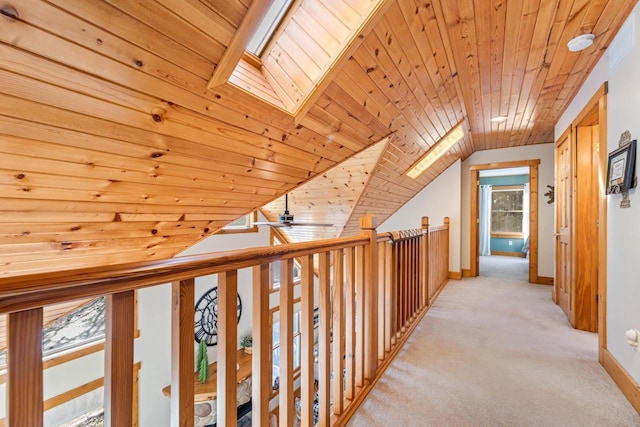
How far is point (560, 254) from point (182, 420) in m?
3.85

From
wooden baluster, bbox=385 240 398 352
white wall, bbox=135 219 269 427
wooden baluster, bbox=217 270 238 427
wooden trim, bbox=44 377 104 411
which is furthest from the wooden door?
wooden trim, bbox=44 377 104 411

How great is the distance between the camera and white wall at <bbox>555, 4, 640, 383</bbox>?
1.53 m

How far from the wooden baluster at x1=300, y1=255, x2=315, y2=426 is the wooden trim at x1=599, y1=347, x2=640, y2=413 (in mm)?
1682

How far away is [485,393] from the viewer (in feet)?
5.48

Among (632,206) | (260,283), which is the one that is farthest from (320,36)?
(632,206)

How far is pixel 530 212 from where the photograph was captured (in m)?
4.45

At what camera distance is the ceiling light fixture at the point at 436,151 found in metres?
3.57

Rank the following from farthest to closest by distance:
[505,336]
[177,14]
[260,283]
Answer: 1. [505,336]
2. [177,14]
3. [260,283]

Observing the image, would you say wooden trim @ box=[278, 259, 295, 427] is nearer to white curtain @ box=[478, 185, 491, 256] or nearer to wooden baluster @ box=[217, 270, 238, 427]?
wooden baluster @ box=[217, 270, 238, 427]

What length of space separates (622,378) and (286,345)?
77.4 inches

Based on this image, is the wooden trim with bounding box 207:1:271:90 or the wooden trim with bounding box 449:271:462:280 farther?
the wooden trim with bounding box 449:271:462:280

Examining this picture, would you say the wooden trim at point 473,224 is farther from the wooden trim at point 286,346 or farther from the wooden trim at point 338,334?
the wooden trim at point 286,346

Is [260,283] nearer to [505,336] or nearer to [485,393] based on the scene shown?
[485,393]

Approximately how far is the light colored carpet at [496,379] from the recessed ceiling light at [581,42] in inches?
81.3
